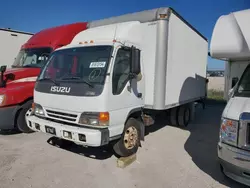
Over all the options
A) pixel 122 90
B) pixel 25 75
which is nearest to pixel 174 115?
pixel 122 90

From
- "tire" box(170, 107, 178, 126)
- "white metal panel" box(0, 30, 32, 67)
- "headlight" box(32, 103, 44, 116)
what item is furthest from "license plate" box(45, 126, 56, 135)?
"white metal panel" box(0, 30, 32, 67)

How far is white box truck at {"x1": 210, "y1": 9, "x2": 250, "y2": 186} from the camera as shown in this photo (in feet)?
10.1

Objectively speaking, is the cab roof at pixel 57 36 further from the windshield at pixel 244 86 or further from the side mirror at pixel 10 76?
the windshield at pixel 244 86

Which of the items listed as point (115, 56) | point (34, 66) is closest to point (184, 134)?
point (115, 56)

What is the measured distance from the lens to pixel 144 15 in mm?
5004

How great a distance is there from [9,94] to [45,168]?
A: 98.3 inches

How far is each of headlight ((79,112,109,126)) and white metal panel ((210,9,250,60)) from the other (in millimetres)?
2544

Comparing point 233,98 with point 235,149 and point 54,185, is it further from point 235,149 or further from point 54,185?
point 54,185

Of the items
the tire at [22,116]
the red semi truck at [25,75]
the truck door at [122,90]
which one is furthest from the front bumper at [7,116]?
the truck door at [122,90]

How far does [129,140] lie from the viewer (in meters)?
4.50

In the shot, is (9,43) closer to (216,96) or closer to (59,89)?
(59,89)

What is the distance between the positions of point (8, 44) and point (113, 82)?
28.8 ft

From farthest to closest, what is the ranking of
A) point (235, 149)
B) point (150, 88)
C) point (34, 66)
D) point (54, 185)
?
point (34, 66) < point (150, 88) < point (54, 185) < point (235, 149)

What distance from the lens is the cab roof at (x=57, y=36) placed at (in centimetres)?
646
